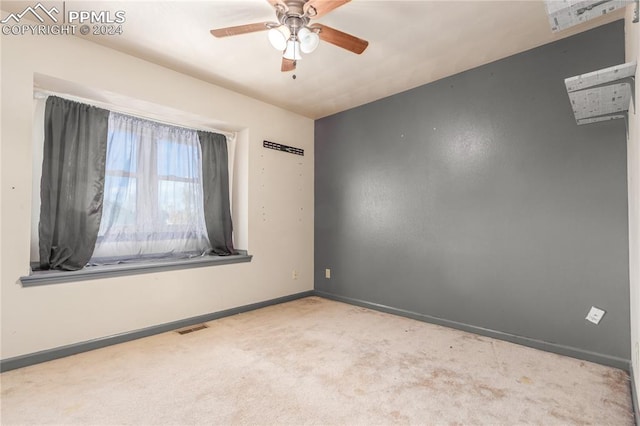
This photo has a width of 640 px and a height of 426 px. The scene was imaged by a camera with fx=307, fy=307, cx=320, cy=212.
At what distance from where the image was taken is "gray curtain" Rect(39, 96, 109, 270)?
252cm

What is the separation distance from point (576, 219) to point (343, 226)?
244cm

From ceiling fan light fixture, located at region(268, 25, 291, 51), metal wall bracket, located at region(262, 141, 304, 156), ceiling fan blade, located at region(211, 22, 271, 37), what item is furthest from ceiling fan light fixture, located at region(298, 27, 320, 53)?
metal wall bracket, located at region(262, 141, 304, 156)

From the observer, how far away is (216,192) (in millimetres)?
3645

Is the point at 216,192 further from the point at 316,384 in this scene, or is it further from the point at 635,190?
the point at 635,190

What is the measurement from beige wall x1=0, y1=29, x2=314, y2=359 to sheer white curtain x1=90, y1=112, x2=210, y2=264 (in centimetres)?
37

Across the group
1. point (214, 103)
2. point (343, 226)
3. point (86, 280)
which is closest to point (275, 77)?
point (214, 103)

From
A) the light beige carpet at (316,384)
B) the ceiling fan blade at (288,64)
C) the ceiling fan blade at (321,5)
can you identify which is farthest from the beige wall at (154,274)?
the ceiling fan blade at (321,5)

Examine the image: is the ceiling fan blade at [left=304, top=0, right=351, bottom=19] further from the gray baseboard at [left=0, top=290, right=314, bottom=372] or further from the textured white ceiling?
the gray baseboard at [left=0, top=290, right=314, bottom=372]

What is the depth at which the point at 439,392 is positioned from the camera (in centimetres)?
194

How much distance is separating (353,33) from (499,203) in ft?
6.55

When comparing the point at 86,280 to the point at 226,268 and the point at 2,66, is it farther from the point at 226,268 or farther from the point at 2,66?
the point at 2,66

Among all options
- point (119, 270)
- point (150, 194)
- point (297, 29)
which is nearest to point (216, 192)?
point (150, 194)

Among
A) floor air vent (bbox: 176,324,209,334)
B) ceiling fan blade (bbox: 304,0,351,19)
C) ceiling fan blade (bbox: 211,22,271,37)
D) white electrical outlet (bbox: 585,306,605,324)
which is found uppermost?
ceiling fan blade (bbox: 304,0,351,19)

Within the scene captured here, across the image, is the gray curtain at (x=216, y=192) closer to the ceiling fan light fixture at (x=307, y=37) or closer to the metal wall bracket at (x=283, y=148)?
the metal wall bracket at (x=283, y=148)
